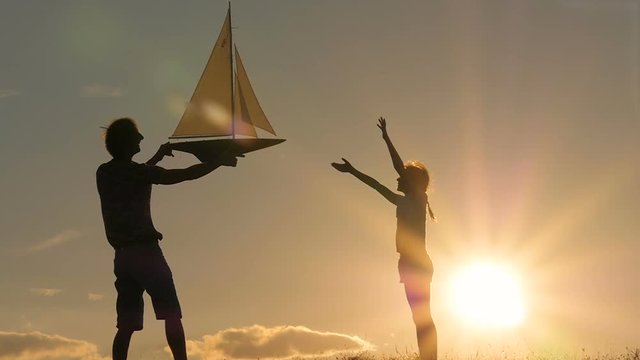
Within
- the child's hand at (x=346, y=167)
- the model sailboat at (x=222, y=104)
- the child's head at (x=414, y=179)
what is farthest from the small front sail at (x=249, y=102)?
the child's head at (x=414, y=179)

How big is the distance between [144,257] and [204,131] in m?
4.84

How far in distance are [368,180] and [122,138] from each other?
319 cm

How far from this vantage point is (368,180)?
10.1 metres

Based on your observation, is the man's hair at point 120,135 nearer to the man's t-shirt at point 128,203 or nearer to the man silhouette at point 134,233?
the man silhouette at point 134,233

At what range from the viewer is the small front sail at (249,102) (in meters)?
12.7

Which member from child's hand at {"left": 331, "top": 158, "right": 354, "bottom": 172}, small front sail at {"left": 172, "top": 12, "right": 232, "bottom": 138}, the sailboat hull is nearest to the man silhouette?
the sailboat hull

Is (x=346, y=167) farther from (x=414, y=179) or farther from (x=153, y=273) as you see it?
(x=153, y=273)

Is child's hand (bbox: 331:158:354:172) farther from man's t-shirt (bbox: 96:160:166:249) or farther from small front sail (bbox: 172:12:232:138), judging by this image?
man's t-shirt (bbox: 96:160:166:249)

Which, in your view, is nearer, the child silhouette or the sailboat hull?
the sailboat hull

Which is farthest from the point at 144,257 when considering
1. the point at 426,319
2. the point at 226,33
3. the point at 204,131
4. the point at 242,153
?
the point at 226,33

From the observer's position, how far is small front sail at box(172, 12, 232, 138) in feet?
39.2

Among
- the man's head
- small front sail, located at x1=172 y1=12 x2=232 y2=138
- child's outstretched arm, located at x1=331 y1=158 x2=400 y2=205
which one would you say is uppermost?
small front sail, located at x1=172 y1=12 x2=232 y2=138

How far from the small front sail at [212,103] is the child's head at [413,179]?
2974 mm

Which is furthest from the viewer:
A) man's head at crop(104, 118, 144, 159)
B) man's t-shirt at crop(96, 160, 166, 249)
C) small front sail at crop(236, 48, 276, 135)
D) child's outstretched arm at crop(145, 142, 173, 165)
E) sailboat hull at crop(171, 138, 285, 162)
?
small front sail at crop(236, 48, 276, 135)
